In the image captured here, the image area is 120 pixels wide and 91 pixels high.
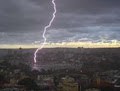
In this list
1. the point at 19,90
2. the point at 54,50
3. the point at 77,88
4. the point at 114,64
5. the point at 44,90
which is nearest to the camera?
the point at 19,90

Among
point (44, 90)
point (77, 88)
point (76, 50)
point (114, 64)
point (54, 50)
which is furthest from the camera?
point (76, 50)

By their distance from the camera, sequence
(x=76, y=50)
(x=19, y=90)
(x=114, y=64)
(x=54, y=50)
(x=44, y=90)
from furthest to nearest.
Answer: (x=76, y=50)
(x=54, y=50)
(x=114, y=64)
(x=44, y=90)
(x=19, y=90)

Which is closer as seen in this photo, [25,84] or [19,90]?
[19,90]

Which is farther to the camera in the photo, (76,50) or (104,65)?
(76,50)

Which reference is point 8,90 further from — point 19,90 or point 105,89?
point 105,89

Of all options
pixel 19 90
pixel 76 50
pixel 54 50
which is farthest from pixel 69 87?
pixel 76 50

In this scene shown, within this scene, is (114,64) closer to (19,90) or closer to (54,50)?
(19,90)

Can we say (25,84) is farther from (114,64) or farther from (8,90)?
(114,64)

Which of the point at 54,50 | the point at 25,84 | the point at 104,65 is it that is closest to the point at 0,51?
the point at 54,50

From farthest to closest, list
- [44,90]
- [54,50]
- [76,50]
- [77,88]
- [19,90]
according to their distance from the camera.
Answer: [76,50], [54,50], [77,88], [44,90], [19,90]
